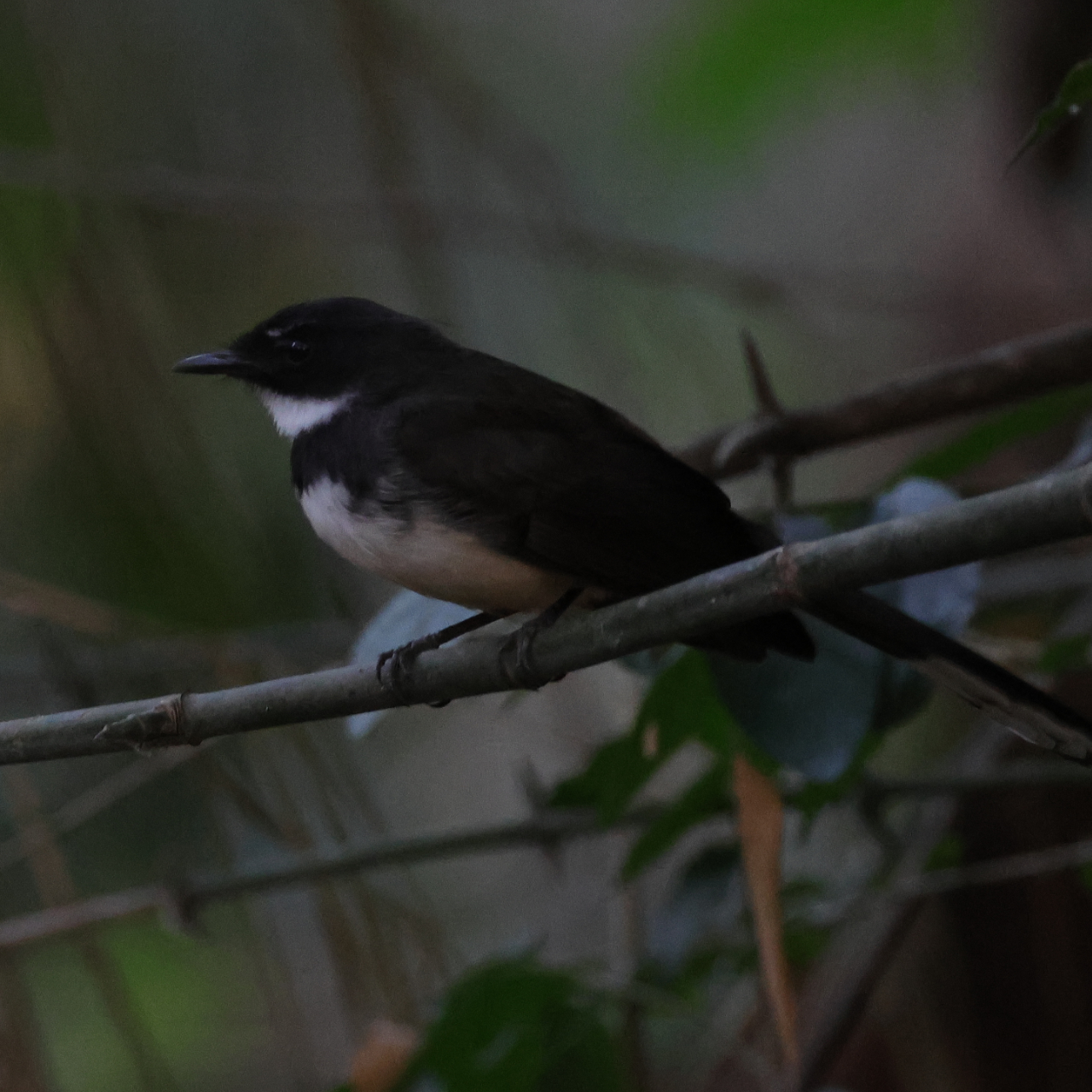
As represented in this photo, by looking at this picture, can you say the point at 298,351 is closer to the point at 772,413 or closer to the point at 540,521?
the point at 540,521

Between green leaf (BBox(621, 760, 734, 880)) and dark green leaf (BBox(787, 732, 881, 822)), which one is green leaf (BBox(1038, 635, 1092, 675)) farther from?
green leaf (BBox(621, 760, 734, 880))

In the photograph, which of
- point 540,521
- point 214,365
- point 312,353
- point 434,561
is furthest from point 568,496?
point 214,365

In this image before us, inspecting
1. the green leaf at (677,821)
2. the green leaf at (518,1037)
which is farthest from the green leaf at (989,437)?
the green leaf at (518,1037)

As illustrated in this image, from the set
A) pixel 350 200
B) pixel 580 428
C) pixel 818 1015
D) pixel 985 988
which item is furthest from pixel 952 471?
pixel 350 200

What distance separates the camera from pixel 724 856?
9.04ft

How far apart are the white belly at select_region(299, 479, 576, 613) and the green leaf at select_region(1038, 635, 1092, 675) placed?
84 centimetres

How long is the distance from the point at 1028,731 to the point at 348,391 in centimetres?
132

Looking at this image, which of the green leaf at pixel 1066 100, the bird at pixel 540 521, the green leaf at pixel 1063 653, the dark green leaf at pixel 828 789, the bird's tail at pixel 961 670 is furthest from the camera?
the green leaf at pixel 1063 653

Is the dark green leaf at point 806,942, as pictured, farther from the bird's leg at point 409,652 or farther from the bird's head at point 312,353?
the bird's head at point 312,353

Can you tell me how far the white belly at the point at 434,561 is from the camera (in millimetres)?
2168

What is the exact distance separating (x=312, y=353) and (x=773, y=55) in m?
2.31

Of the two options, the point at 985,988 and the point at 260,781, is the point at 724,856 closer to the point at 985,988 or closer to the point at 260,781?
the point at 985,988

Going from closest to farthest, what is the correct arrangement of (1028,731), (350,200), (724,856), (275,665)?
(1028,731), (724,856), (275,665), (350,200)

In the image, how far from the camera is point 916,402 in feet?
9.31
